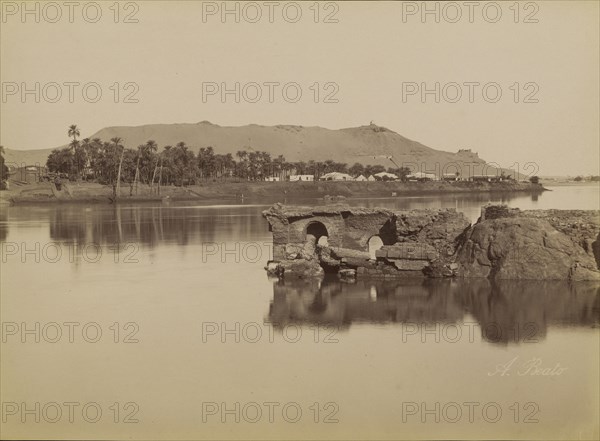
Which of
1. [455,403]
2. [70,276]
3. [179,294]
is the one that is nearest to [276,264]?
[179,294]

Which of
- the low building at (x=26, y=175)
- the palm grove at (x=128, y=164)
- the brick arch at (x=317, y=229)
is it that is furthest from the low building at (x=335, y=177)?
the brick arch at (x=317, y=229)

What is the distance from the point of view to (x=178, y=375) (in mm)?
20906

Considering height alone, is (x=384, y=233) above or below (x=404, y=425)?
above

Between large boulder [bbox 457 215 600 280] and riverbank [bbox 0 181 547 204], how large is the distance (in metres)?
73.1

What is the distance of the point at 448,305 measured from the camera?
29.0 meters

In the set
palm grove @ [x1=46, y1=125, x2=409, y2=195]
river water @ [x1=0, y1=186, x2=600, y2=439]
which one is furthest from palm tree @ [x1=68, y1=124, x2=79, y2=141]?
river water @ [x1=0, y1=186, x2=600, y2=439]

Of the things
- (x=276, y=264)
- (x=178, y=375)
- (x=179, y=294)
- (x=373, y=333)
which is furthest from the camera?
(x=276, y=264)

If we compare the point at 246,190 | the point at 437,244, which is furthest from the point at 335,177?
the point at 437,244

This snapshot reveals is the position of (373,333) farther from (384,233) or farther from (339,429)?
(384,233)

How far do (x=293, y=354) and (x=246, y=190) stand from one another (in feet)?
327

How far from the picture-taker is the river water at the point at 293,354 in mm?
17875

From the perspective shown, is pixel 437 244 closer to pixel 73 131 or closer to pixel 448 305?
pixel 448 305

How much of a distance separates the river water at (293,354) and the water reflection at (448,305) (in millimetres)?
84

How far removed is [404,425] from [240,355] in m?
7.02
